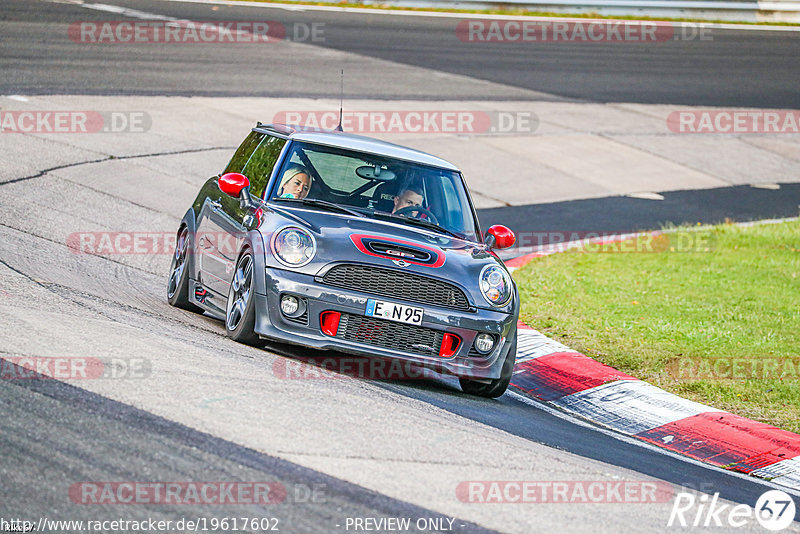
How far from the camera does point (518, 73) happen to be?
81.1 ft

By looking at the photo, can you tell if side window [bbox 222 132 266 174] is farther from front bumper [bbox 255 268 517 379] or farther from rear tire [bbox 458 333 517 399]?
rear tire [bbox 458 333 517 399]

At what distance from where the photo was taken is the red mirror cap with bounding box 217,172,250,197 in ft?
27.0

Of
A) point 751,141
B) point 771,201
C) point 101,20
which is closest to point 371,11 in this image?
point 101,20

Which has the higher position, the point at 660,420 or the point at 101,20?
the point at 101,20

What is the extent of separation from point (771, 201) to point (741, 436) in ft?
37.4

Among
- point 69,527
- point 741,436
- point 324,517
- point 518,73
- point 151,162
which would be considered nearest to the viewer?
point 69,527

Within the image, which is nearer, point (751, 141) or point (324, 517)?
Answer: point (324, 517)

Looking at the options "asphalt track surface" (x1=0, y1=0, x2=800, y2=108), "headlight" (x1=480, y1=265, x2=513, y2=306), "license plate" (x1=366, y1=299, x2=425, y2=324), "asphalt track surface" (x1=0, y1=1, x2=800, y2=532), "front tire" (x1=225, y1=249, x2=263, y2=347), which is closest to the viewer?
"asphalt track surface" (x1=0, y1=1, x2=800, y2=532)

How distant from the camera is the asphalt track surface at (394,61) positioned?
19.4 meters

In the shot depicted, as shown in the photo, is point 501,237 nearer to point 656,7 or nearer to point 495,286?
point 495,286

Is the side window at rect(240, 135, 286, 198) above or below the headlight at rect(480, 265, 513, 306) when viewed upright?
above

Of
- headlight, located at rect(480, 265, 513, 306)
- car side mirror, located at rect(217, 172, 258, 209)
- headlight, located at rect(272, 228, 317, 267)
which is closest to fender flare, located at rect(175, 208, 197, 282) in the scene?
car side mirror, located at rect(217, 172, 258, 209)

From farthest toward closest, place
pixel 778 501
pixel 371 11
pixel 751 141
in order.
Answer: pixel 371 11 < pixel 751 141 < pixel 778 501

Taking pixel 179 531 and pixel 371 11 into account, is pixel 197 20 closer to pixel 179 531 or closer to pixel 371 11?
pixel 371 11
